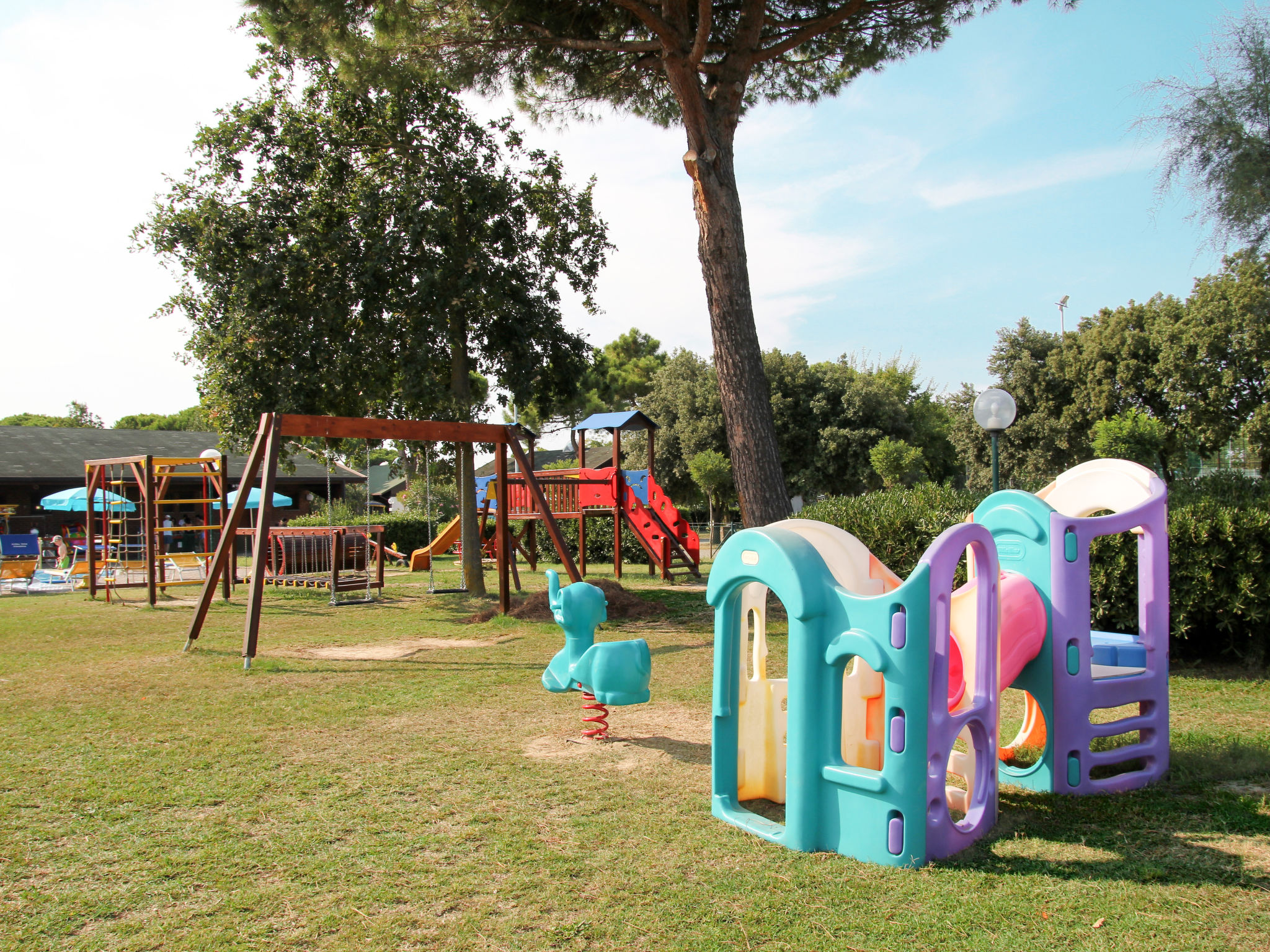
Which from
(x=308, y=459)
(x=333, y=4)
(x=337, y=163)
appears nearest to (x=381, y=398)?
(x=337, y=163)

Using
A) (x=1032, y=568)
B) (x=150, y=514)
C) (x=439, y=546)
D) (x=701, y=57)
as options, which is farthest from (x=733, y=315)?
(x=439, y=546)

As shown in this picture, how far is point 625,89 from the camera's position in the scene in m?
14.0

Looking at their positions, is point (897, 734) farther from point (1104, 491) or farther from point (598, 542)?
point (598, 542)

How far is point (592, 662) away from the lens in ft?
18.4

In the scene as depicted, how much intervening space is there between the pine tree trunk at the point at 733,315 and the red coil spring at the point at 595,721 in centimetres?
541

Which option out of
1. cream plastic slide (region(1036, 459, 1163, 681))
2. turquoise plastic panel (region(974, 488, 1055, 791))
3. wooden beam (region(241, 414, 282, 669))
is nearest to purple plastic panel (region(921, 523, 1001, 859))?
turquoise plastic panel (region(974, 488, 1055, 791))

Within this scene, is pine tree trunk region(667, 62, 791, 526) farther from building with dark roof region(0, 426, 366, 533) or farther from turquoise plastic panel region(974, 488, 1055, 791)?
building with dark roof region(0, 426, 366, 533)

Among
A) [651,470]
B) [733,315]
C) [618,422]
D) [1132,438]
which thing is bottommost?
[651,470]

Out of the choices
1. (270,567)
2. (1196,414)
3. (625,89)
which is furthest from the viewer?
(1196,414)

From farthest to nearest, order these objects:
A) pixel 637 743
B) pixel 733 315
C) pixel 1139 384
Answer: pixel 1139 384
pixel 733 315
pixel 637 743

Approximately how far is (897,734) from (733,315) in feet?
27.4

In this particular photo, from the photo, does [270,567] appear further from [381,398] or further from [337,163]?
[337,163]

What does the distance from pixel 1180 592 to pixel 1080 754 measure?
3987 millimetres

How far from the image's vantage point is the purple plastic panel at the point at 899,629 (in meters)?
3.65
